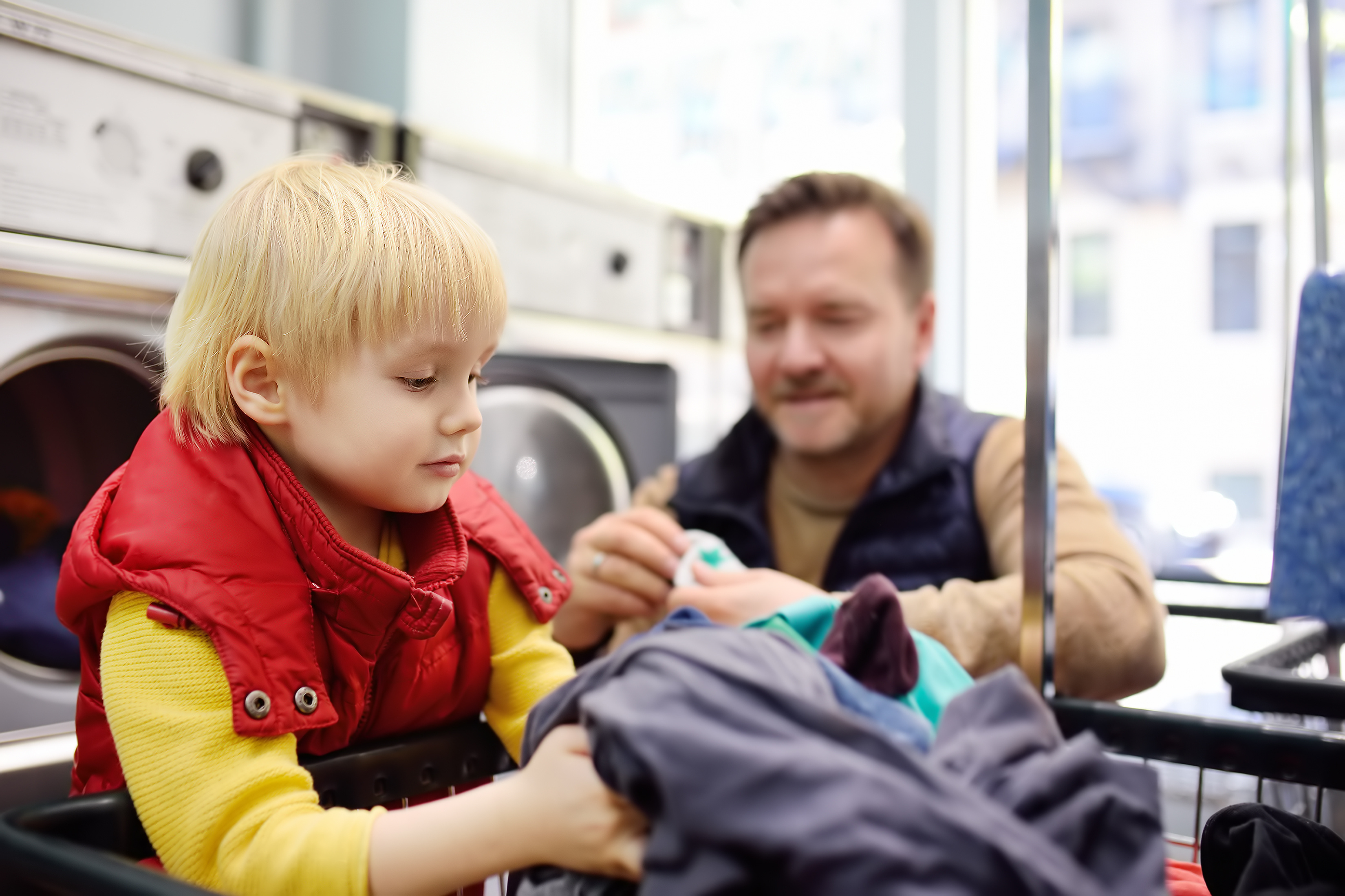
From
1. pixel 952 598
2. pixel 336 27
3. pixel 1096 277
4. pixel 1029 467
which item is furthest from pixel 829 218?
pixel 1096 277

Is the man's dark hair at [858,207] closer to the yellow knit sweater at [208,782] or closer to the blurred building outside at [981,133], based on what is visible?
the blurred building outside at [981,133]

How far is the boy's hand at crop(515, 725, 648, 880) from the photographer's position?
0.41 meters

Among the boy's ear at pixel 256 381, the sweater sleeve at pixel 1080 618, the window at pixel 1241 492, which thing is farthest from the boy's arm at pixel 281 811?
the window at pixel 1241 492

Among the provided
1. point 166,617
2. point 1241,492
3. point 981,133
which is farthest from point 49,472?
point 1241,492

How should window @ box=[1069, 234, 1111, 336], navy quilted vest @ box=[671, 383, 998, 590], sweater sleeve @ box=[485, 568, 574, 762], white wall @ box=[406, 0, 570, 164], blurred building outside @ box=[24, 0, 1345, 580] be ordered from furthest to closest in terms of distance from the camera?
1. window @ box=[1069, 234, 1111, 336]
2. blurred building outside @ box=[24, 0, 1345, 580]
3. white wall @ box=[406, 0, 570, 164]
4. navy quilted vest @ box=[671, 383, 998, 590]
5. sweater sleeve @ box=[485, 568, 574, 762]

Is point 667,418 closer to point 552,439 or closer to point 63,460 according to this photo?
point 552,439

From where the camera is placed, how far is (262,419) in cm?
55

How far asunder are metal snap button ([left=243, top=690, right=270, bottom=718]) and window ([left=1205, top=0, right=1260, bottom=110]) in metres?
2.56

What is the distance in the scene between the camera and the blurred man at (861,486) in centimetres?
98

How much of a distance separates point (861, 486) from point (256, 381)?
883 mm

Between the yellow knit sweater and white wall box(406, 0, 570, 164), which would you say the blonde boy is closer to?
the yellow knit sweater

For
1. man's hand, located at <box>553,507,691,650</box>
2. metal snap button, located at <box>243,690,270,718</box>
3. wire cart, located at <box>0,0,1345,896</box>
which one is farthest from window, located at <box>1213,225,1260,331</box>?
metal snap button, located at <box>243,690,270,718</box>

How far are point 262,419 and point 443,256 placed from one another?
0.44ft

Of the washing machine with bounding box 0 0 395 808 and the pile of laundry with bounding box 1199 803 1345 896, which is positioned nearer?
the pile of laundry with bounding box 1199 803 1345 896
